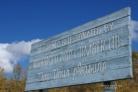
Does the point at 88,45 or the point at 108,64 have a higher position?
the point at 88,45

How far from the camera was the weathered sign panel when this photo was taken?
13.4 metres

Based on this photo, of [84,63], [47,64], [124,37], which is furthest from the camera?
[47,64]

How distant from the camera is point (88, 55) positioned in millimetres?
15328

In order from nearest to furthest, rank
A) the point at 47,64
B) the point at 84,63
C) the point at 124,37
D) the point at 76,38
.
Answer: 1. the point at 124,37
2. the point at 84,63
3. the point at 76,38
4. the point at 47,64

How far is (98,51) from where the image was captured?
578 inches

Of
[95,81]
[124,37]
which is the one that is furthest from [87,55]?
[124,37]

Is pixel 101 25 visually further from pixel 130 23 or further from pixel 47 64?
pixel 47 64

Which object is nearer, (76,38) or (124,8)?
(124,8)

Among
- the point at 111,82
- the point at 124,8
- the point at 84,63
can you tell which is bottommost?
the point at 111,82

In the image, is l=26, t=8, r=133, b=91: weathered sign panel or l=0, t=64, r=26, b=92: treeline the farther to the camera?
l=0, t=64, r=26, b=92: treeline

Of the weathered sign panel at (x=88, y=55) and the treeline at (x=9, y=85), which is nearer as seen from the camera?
the weathered sign panel at (x=88, y=55)

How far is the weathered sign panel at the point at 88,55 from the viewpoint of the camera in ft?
43.8

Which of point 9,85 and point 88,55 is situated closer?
point 88,55

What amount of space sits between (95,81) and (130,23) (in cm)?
328
